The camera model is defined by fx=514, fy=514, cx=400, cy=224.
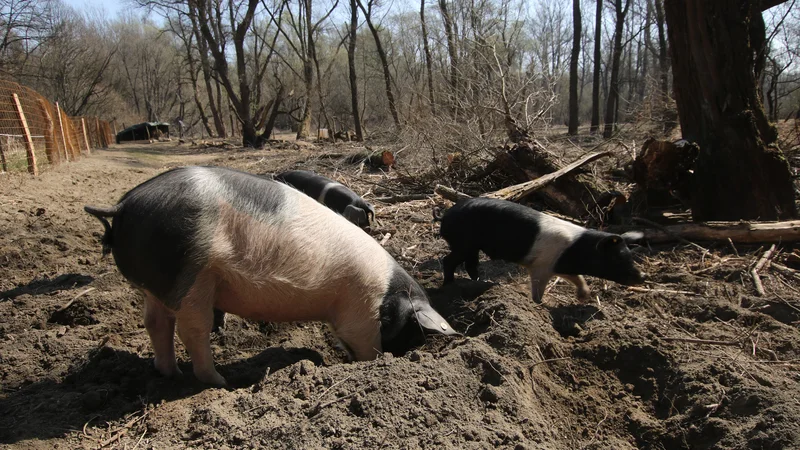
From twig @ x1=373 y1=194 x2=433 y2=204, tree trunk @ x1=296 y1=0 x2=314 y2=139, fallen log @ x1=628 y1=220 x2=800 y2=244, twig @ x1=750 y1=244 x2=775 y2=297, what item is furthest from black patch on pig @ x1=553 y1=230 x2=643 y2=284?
tree trunk @ x1=296 y1=0 x2=314 y2=139

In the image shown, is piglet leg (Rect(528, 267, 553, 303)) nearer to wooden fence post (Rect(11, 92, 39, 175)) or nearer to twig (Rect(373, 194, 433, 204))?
twig (Rect(373, 194, 433, 204))

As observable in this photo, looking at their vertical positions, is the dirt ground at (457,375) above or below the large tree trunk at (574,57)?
below

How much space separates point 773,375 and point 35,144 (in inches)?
520

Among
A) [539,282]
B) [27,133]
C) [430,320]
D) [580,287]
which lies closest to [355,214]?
[539,282]

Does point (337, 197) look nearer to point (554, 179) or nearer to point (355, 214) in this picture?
point (355, 214)

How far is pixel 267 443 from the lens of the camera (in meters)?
2.32

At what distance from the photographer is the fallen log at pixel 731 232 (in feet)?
17.0

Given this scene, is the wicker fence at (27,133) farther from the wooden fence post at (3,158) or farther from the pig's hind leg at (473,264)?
the pig's hind leg at (473,264)

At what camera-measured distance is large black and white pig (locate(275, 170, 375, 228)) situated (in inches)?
275

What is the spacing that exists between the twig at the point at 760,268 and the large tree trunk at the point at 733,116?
2.39 feet

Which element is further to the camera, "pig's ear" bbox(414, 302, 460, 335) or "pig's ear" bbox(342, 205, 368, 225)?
"pig's ear" bbox(342, 205, 368, 225)

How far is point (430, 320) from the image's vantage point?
11.2 ft

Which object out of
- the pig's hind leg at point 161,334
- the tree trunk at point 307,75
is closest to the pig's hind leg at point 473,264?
the pig's hind leg at point 161,334

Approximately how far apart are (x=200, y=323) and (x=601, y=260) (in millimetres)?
3408
